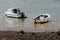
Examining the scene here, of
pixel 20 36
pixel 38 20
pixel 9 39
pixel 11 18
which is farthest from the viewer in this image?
pixel 11 18

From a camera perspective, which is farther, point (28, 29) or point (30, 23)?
point (30, 23)

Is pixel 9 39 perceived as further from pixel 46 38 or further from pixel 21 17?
pixel 21 17

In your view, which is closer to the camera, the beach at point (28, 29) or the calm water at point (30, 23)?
the beach at point (28, 29)

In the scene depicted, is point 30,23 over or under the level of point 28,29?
under

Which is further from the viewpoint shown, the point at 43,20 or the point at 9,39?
the point at 43,20

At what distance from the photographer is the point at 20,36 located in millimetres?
21672

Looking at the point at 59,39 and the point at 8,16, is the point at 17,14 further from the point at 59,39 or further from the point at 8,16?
the point at 59,39

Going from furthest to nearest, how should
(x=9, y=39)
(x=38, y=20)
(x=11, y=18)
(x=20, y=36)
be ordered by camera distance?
(x=11, y=18)
(x=38, y=20)
(x=20, y=36)
(x=9, y=39)

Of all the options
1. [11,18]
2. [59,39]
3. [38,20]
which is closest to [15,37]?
[59,39]

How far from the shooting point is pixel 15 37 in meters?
21.3

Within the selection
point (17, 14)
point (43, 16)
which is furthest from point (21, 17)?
point (43, 16)

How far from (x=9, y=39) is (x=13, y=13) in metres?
27.1

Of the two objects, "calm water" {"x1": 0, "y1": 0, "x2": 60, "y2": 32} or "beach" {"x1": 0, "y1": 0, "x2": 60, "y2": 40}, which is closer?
"beach" {"x1": 0, "y1": 0, "x2": 60, "y2": 40}

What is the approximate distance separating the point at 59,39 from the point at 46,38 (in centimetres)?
105
